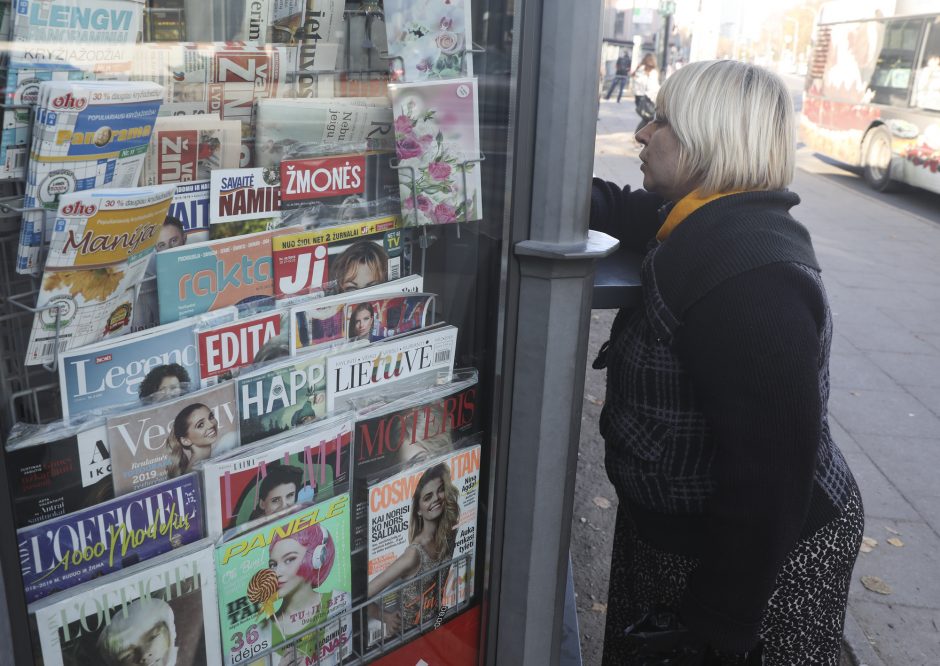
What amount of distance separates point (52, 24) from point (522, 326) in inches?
34.2

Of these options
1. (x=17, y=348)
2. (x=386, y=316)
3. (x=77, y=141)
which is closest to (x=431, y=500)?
(x=386, y=316)

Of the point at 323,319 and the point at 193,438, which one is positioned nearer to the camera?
the point at 193,438

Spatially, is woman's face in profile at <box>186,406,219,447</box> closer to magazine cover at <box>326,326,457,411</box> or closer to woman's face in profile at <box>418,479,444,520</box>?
magazine cover at <box>326,326,457,411</box>

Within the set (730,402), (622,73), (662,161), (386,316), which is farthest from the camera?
(622,73)

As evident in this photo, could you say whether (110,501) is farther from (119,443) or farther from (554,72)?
(554,72)

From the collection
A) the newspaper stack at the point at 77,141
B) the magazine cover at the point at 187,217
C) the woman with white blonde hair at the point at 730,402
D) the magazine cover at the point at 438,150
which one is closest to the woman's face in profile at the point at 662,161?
the woman with white blonde hair at the point at 730,402

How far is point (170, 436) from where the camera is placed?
1384 millimetres

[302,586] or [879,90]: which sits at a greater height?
[879,90]

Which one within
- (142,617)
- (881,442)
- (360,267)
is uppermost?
(360,267)

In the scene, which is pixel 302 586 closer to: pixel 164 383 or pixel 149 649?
pixel 149 649

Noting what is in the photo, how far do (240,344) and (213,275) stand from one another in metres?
0.12

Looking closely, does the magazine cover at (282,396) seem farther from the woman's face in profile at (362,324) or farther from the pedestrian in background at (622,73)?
the pedestrian in background at (622,73)

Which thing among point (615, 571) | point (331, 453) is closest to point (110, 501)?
point (331, 453)

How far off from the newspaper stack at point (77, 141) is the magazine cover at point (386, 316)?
46cm
